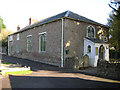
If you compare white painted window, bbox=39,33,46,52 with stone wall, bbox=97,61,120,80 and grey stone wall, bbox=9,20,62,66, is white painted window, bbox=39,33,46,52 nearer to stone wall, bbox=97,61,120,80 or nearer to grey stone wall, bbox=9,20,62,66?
grey stone wall, bbox=9,20,62,66

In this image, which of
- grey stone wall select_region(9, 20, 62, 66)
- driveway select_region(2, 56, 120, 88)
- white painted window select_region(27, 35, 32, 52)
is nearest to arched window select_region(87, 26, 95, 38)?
grey stone wall select_region(9, 20, 62, 66)

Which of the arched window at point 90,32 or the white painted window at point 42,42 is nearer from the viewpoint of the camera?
the arched window at point 90,32

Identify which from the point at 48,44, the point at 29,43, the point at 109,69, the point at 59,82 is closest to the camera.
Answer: the point at 59,82

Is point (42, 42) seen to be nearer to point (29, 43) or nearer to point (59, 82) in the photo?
point (29, 43)

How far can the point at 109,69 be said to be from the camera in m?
9.02

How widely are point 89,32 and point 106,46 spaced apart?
A: 10.8 feet

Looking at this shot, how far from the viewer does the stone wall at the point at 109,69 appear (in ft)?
28.2

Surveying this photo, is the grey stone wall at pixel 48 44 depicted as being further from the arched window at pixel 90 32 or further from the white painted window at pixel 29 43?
the arched window at pixel 90 32

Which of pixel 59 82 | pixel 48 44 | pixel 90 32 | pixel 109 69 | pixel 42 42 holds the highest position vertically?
pixel 90 32

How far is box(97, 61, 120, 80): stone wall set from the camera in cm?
861

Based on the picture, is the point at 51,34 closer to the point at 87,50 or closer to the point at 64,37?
the point at 64,37

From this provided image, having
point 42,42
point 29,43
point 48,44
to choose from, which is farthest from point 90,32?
point 29,43

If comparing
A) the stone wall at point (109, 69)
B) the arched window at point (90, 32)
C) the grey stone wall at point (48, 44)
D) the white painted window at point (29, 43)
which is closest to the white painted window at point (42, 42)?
the grey stone wall at point (48, 44)

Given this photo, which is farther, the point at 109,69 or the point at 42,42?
the point at 42,42
